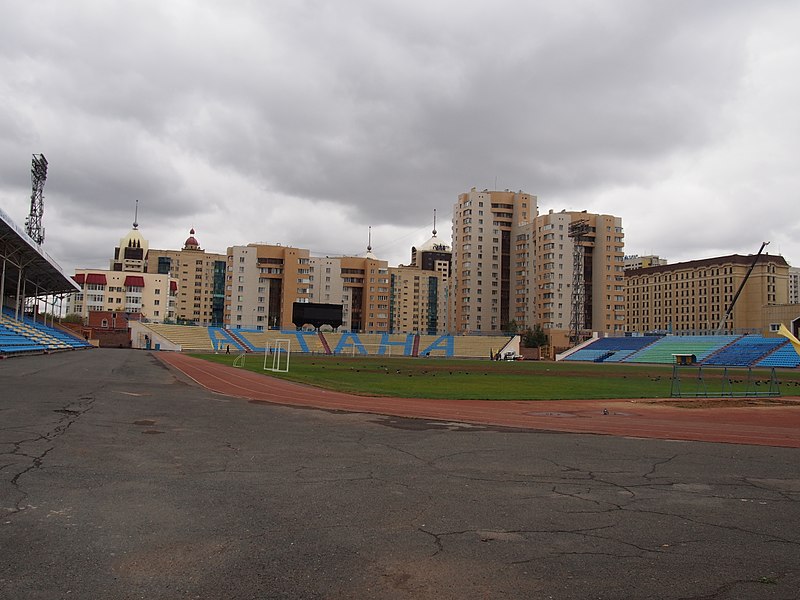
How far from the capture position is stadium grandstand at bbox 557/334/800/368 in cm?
7119

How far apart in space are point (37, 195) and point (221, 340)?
32.7m

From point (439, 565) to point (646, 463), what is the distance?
6.56 m

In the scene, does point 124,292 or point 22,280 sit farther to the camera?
point 124,292

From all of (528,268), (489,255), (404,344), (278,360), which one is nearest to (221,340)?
(404,344)

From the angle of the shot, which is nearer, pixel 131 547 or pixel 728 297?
pixel 131 547

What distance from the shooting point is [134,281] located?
401 ft

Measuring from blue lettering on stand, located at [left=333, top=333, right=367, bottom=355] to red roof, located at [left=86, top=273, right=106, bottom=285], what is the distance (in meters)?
58.4

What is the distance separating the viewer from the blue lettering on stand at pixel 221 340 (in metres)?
88.9

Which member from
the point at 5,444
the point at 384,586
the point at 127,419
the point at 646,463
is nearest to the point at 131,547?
the point at 384,586

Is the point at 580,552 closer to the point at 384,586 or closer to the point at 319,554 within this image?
the point at 384,586

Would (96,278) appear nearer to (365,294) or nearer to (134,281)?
(134,281)

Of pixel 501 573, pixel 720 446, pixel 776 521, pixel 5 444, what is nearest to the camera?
pixel 501 573

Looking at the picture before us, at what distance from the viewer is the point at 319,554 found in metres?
5.18

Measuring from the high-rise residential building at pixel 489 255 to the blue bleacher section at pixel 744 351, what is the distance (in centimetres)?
5614
